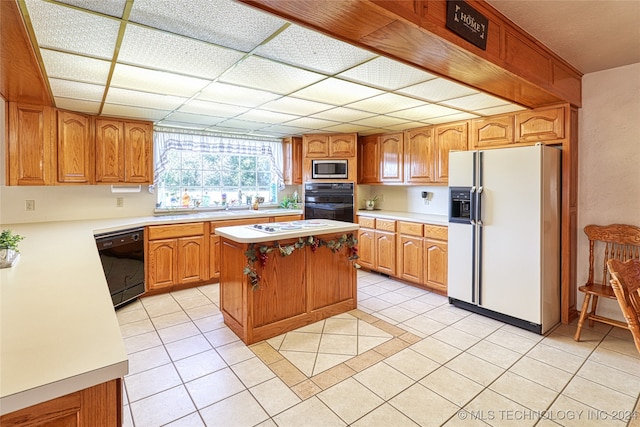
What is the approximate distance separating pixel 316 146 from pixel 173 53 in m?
3.23

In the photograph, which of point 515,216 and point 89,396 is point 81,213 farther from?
point 515,216

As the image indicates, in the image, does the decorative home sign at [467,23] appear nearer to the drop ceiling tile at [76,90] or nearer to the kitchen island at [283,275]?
the kitchen island at [283,275]

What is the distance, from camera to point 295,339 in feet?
9.40

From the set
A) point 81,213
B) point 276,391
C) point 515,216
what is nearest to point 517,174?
point 515,216

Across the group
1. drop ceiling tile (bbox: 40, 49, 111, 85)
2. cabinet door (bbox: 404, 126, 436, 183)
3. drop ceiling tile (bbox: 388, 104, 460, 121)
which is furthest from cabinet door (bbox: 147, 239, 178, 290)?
cabinet door (bbox: 404, 126, 436, 183)

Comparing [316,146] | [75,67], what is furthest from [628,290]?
[316,146]

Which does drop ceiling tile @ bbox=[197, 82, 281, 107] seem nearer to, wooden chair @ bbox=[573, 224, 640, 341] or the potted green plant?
the potted green plant

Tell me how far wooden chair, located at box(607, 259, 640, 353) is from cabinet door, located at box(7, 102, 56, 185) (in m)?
4.60

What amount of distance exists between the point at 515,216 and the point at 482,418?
6.14 ft

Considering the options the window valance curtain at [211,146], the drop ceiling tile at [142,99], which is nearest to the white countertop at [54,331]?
the drop ceiling tile at [142,99]

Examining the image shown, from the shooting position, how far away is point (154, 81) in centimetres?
256

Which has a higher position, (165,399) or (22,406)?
(22,406)

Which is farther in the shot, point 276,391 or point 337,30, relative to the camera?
point 276,391

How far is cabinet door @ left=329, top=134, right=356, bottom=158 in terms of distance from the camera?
5035 mm
